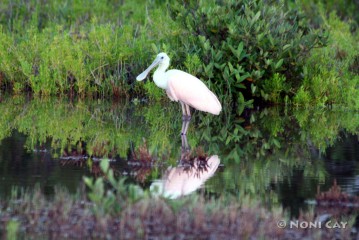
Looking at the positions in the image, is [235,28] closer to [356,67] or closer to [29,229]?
[356,67]

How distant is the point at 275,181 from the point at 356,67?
9830 mm

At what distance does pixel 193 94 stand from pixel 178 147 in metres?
2.18

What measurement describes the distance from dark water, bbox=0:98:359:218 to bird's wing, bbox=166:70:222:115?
1.00 feet

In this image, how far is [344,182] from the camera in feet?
30.7

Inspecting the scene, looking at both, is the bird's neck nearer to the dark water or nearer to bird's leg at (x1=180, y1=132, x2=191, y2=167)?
the dark water

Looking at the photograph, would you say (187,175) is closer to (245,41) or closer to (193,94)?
(193,94)

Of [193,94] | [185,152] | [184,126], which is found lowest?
[185,152]

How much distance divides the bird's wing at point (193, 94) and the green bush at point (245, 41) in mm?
1640

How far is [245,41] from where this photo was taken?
15.5m

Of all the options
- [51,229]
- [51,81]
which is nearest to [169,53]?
[51,81]

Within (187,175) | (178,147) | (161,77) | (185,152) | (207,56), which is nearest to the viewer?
(187,175)

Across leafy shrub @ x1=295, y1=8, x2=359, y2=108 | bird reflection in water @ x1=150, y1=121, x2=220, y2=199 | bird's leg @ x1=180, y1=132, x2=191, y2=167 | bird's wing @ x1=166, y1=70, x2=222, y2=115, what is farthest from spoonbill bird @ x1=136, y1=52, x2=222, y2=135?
leafy shrub @ x1=295, y1=8, x2=359, y2=108

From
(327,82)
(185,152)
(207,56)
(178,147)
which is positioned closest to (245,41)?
(207,56)

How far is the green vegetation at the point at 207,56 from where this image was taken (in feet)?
51.0
